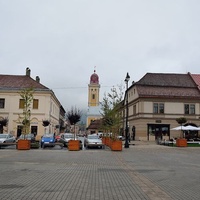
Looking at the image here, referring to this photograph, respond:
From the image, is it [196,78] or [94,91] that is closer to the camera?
[196,78]

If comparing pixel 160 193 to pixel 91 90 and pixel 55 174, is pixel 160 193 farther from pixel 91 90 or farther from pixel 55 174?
pixel 91 90

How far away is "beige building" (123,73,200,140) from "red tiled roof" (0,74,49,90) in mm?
17657

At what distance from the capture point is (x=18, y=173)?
12.0 meters

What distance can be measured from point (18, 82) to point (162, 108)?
2646 cm

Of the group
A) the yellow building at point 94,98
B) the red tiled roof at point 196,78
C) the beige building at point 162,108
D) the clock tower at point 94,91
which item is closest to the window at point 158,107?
the beige building at point 162,108

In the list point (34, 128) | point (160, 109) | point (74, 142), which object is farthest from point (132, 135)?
point (74, 142)

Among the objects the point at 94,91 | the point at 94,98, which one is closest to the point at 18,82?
the point at 94,91

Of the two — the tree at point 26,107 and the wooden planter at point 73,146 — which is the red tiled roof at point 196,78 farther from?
the wooden planter at point 73,146

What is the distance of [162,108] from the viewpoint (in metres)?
51.5

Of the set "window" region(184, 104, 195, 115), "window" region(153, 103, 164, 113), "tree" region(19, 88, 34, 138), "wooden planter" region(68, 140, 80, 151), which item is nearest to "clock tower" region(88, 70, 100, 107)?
"window" region(153, 103, 164, 113)

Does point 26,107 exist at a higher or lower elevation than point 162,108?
lower

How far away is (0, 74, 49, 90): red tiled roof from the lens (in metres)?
52.2

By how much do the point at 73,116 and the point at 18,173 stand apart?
74.4ft

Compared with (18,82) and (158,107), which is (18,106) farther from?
(158,107)
